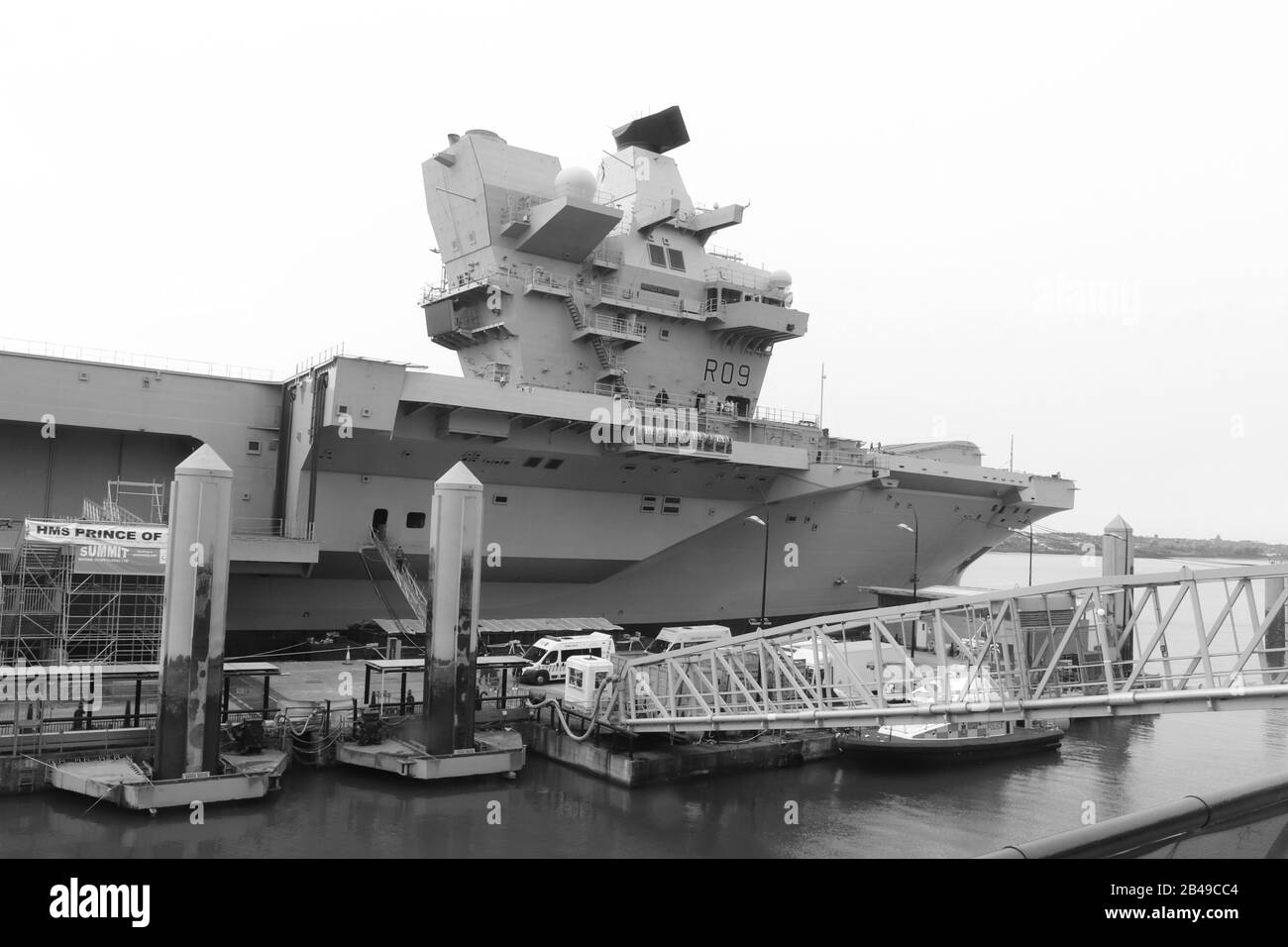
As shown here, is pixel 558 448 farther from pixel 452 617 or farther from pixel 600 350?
pixel 452 617

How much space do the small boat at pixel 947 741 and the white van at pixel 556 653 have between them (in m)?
5.65

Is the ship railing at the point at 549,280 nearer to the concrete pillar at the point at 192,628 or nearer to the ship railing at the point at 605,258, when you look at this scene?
the ship railing at the point at 605,258

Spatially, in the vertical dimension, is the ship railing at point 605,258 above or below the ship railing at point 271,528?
above

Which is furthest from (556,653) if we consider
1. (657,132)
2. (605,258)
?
(657,132)

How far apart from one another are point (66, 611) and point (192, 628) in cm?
440

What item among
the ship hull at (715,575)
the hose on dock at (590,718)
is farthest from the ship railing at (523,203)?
the hose on dock at (590,718)

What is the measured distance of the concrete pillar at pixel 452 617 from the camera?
15.2m

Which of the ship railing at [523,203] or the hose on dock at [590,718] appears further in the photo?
the ship railing at [523,203]

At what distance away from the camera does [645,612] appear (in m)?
26.6

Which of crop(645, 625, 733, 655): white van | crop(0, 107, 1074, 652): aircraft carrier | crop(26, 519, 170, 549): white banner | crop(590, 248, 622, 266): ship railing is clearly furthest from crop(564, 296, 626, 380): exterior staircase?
crop(26, 519, 170, 549): white banner

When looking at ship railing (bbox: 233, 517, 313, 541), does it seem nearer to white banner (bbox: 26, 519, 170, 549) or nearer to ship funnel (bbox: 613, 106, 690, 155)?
white banner (bbox: 26, 519, 170, 549)

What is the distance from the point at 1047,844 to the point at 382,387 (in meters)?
19.1

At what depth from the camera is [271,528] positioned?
71.0 ft
